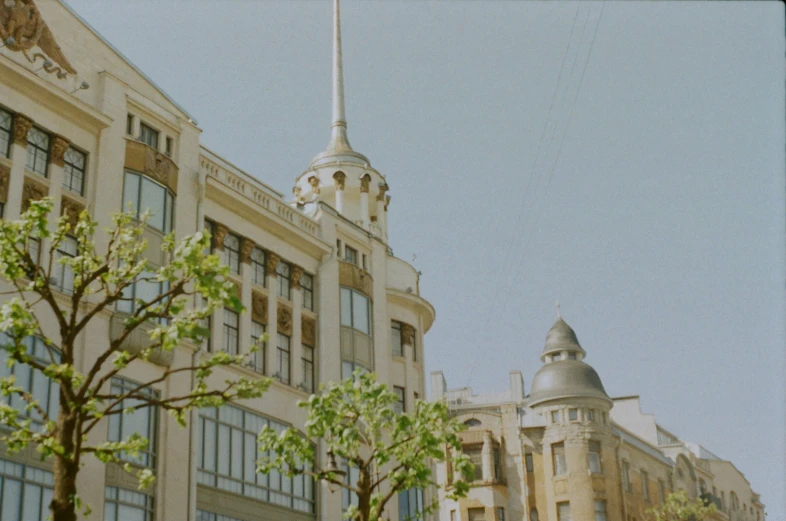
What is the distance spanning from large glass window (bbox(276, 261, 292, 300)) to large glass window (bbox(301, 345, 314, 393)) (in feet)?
7.00

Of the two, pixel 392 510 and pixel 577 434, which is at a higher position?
pixel 577 434

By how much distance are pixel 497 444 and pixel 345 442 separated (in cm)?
4719

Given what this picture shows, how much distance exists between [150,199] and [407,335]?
15.8 meters

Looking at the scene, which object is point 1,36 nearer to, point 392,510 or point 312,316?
point 312,316

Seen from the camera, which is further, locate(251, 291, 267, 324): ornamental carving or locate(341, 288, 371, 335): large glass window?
locate(341, 288, 371, 335): large glass window

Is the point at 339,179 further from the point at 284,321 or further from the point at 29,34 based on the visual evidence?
the point at 29,34

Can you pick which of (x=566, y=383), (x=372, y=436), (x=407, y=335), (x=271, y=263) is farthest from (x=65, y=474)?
(x=566, y=383)

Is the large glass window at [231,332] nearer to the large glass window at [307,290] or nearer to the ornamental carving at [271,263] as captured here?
the ornamental carving at [271,263]

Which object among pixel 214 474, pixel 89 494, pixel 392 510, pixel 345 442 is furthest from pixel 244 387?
pixel 392 510

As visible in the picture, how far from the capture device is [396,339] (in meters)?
47.1

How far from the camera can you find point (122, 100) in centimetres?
3478

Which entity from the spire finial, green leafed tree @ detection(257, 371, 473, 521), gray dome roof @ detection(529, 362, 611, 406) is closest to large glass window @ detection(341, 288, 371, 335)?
the spire finial

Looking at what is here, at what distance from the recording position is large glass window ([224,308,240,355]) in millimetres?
37281

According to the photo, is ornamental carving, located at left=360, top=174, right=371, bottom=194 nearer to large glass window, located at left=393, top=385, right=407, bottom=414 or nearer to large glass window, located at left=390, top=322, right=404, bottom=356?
large glass window, located at left=390, top=322, right=404, bottom=356
